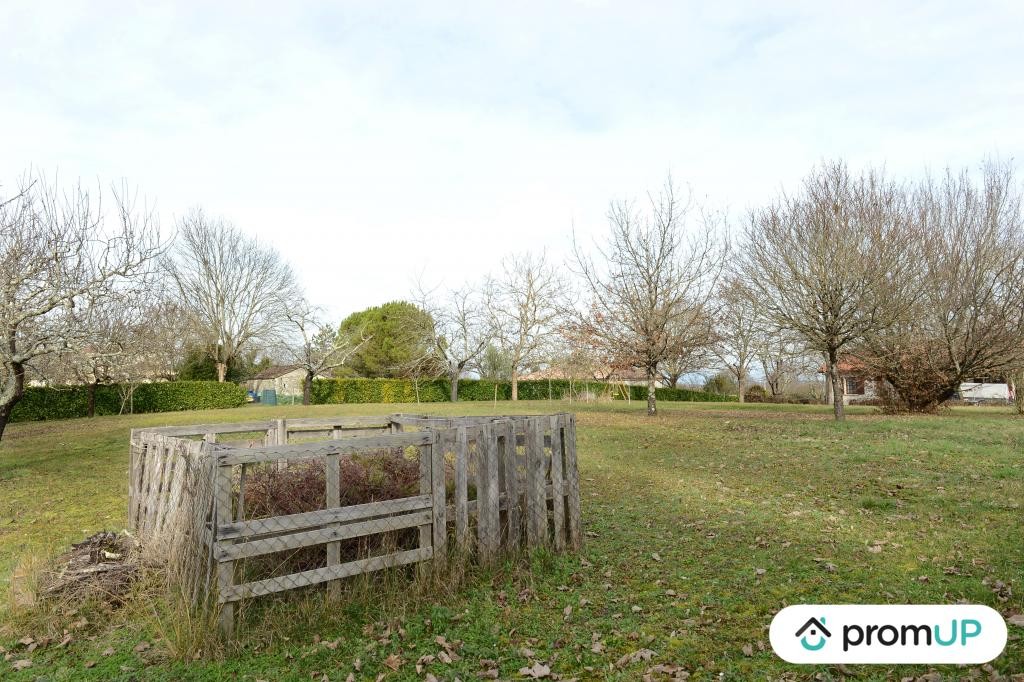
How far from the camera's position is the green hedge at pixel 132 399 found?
1142 inches

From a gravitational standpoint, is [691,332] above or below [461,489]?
above

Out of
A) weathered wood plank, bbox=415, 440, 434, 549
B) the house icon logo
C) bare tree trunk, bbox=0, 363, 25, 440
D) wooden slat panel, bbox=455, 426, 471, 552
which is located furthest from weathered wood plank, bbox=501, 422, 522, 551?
bare tree trunk, bbox=0, 363, 25, 440

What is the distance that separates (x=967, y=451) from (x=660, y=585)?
11.1 m

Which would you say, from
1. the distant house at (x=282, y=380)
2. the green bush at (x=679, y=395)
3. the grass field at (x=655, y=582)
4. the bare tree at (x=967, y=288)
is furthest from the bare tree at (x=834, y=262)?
the distant house at (x=282, y=380)

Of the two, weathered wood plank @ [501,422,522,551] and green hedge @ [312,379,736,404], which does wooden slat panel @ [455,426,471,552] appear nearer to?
weathered wood plank @ [501,422,522,551]

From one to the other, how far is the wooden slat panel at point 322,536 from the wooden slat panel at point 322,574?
11cm

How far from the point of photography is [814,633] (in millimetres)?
4648

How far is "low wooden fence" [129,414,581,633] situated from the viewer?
16.7ft

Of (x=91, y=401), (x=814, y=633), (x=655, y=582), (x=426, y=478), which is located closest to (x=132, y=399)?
(x=91, y=401)

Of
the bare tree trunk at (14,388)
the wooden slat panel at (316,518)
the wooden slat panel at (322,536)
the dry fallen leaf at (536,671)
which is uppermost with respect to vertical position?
the bare tree trunk at (14,388)

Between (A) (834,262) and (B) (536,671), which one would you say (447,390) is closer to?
(A) (834,262)

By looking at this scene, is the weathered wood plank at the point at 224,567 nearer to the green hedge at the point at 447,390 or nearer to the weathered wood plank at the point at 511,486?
the weathered wood plank at the point at 511,486

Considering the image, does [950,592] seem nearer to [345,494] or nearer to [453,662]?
[453,662]

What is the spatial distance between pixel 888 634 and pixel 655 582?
200 cm
